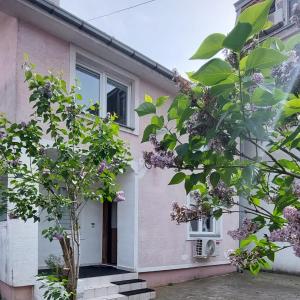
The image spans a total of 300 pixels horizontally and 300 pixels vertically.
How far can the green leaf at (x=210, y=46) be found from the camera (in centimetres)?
109

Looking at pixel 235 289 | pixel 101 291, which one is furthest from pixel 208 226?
pixel 101 291

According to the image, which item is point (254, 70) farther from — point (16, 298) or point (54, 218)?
point (16, 298)

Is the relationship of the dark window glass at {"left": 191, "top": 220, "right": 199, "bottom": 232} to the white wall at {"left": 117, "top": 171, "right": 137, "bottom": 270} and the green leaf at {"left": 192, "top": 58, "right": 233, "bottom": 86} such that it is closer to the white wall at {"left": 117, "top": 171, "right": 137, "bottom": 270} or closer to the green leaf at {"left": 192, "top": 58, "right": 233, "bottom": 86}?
the white wall at {"left": 117, "top": 171, "right": 137, "bottom": 270}

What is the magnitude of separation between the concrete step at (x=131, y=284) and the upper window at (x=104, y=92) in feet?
13.2

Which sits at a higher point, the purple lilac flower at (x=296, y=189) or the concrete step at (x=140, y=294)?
the purple lilac flower at (x=296, y=189)

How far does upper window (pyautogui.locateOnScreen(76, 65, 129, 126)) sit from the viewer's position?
9.39 meters

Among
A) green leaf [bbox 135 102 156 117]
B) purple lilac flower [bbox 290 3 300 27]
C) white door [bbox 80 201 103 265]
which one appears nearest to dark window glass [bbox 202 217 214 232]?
white door [bbox 80 201 103 265]

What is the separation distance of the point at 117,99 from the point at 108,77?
0.68 metres

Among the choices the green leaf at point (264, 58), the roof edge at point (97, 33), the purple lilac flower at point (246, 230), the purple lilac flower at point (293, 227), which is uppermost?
the roof edge at point (97, 33)

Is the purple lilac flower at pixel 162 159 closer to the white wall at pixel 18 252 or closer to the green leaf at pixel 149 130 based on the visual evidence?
the green leaf at pixel 149 130

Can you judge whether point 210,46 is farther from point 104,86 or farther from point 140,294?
point 104,86

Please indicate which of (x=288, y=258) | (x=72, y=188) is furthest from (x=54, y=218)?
(x=288, y=258)

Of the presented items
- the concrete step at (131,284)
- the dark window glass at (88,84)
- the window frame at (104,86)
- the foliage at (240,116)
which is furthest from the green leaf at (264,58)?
the concrete step at (131,284)

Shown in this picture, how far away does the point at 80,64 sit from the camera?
924 centimetres
